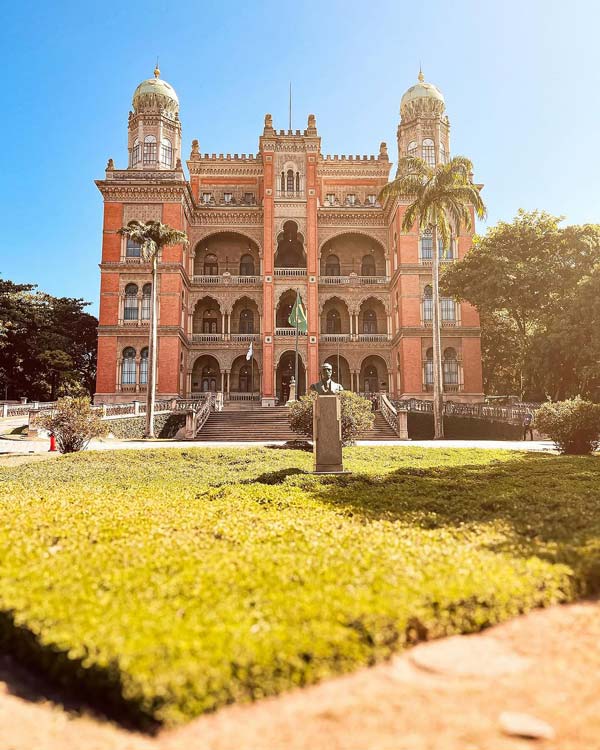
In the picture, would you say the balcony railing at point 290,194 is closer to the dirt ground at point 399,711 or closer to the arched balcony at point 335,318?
the arched balcony at point 335,318

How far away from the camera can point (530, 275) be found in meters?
28.3

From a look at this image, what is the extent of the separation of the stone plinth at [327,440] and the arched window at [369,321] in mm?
31898

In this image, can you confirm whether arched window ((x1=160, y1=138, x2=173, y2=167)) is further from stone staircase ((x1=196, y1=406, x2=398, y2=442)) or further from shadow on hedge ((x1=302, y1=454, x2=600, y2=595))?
shadow on hedge ((x1=302, y1=454, x2=600, y2=595))

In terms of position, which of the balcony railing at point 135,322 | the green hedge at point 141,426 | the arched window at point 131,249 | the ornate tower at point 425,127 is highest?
the ornate tower at point 425,127

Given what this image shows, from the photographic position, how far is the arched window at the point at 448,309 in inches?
1453

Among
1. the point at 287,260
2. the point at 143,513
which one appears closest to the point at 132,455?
the point at 143,513

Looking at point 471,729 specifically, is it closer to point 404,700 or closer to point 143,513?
point 404,700

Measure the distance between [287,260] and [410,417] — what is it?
1933 cm

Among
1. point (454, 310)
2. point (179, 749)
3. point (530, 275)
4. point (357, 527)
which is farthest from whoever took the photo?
point (454, 310)

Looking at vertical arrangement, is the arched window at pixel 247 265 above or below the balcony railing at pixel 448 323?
above

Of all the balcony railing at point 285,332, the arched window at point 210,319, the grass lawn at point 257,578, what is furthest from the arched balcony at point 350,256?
the grass lawn at point 257,578

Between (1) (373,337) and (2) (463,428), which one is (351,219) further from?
(2) (463,428)

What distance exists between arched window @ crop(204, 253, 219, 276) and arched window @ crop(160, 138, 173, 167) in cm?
733

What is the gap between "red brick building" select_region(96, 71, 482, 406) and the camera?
36.2m
